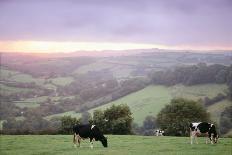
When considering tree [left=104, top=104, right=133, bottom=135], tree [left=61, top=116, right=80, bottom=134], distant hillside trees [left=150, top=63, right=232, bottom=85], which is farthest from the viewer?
distant hillside trees [left=150, top=63, right=232, bottom=85]

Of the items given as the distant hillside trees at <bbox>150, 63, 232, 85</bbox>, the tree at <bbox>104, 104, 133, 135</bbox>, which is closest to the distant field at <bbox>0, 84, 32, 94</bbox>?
the distant hillside trees at <bbox>150, 63, 232, 85</bbox>

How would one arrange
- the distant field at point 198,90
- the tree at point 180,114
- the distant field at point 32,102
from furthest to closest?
the distant field at point 32,102, the distant field at point 198,90, the tree at point 180,114

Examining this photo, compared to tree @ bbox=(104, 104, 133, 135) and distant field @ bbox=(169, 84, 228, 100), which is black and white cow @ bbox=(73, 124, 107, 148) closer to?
tree @ bbox=(104, 104, 133, 135)

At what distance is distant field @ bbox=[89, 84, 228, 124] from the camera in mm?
130050

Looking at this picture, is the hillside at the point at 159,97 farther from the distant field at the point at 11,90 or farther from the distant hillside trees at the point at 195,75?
the distant field at the point at 11,90

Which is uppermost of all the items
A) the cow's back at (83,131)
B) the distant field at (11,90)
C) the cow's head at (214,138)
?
the distant field at (11,90)

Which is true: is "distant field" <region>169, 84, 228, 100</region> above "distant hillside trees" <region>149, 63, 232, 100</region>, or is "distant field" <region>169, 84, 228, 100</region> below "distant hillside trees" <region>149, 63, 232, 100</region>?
below

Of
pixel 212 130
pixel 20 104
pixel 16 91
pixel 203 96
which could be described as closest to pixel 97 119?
pixel 212 130

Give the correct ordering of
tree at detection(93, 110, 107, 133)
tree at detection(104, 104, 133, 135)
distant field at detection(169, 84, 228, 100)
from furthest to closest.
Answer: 1. distant field at detection(169, 84, 228, 100)
2. tree at detection(93, 110, 107, 133)
3. tree at detection(104, 104, 133, 135)

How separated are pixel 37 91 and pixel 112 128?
126 meters

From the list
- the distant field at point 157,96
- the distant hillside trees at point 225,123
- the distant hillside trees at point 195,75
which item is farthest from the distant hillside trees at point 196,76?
the distant hillside trees at point 225,123

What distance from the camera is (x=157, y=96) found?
144 metres

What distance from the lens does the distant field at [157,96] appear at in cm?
13005

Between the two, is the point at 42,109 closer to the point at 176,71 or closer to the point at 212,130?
the point at 176,71
